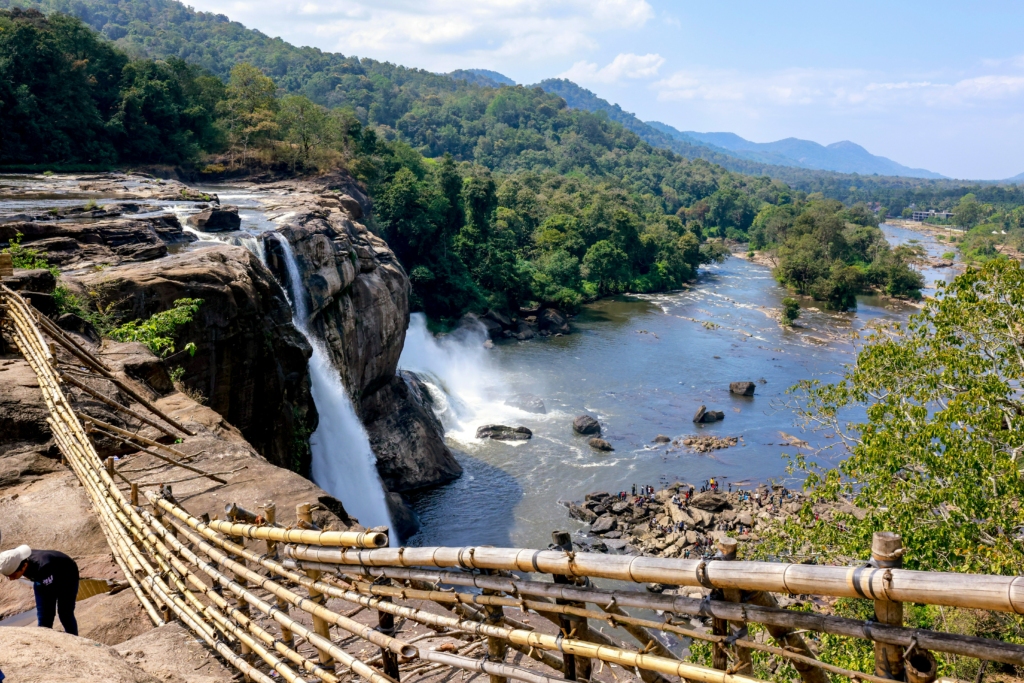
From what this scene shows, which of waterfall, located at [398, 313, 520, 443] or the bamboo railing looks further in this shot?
waterfall, located at [398, 313, 520, 443]

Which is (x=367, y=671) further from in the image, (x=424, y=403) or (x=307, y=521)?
(x=424, y=403)

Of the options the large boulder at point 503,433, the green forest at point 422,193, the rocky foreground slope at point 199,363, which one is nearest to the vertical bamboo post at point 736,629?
the rocky foreground slope at point 199,363

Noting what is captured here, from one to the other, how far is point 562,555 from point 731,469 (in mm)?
24212

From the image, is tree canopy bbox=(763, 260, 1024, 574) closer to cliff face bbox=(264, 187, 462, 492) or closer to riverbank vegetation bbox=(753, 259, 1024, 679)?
riverbank vegetation bbox=(753, 259, 1024, 679)

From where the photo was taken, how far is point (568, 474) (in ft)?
81.3

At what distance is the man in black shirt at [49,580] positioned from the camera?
4.89 meters

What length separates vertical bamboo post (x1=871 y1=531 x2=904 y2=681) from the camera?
8.08 feet

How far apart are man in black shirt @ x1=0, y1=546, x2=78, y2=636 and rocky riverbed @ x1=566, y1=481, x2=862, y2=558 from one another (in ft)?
52.7

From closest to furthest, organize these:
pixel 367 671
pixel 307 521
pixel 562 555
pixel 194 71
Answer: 1. pixel 562 555
2. pixel 367 671
3. pixel 307 521
4. pixel 194 71

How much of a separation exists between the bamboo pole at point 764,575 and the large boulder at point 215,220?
18418mm

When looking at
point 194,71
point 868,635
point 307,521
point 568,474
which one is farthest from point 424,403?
point 194,71

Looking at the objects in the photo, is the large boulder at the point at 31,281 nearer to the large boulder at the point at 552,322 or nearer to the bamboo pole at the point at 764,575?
the bamboo pole at the point at 764,575

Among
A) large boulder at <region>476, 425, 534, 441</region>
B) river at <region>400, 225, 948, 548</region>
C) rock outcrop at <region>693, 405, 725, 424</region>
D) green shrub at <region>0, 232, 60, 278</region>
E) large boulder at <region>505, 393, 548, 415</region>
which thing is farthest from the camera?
large boulder at <region>505, 393, 548, 415</region>

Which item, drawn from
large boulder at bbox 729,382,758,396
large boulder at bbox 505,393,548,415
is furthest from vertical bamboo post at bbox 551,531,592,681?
large boulder at bbox 729,382,758,396
